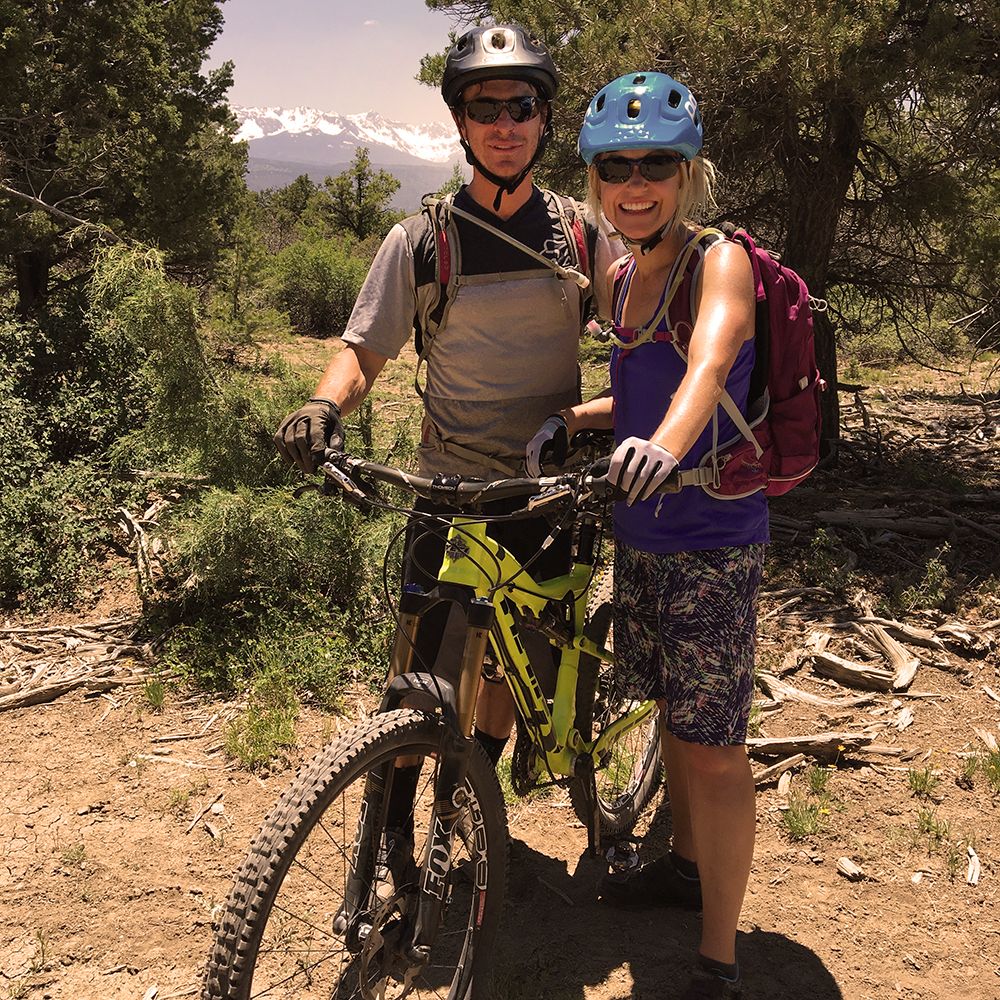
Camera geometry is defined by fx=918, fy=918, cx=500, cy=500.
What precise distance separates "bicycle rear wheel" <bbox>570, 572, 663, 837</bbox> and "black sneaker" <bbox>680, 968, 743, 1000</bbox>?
2.13 feet

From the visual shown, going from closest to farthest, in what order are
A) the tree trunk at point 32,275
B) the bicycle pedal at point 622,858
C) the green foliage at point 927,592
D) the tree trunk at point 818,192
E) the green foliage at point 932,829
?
the bicycle pedal at point 622,858 → the green foliage at point 932,829 → the green foliage at point 927,592 → the tree trunk at point 818,192 → the tree trunk at point 32,275

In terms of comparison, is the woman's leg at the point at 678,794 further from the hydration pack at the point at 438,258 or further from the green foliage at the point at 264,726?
the green foliage at the point at 264,726

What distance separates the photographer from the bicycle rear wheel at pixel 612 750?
3146mm

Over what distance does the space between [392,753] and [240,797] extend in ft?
7.08

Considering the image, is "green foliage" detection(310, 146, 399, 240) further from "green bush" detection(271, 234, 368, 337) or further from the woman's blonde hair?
the woman's blonde hair

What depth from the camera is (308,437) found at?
241 cm

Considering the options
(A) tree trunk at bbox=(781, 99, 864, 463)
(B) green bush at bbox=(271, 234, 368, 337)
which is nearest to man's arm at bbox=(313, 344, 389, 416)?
(A) tree trunk at bbox=(781, 99, 864, 463)

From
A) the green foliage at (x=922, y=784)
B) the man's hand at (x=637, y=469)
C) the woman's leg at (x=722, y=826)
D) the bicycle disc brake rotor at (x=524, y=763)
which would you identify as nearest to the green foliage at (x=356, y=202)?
the green foliage at (x=922, y=784)

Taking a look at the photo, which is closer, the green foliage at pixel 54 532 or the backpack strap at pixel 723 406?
the backpack strap at pixel 723 406

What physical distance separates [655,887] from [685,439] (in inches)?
76.1

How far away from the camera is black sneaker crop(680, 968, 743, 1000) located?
2.76 m

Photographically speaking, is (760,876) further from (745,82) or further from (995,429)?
(995,429)

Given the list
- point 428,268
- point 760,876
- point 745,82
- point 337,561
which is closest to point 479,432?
point 428,268

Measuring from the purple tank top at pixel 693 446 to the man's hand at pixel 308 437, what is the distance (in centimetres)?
83
